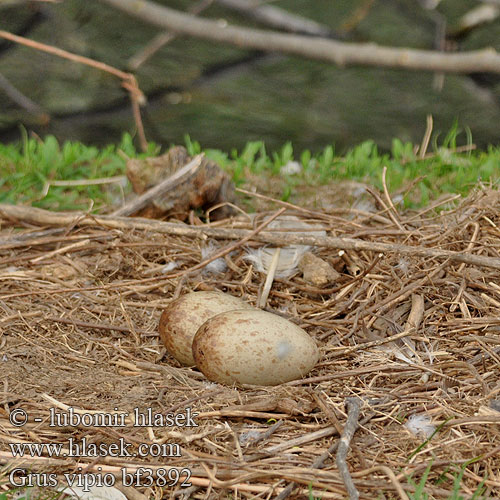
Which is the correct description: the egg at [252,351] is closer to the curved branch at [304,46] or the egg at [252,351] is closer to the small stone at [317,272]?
the small stone at [317,272]

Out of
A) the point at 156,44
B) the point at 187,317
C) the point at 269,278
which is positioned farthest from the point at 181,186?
the point at 156,44

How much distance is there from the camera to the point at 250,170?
4.45 metres

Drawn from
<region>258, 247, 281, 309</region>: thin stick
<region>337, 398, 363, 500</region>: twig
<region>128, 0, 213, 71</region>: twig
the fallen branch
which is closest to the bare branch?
<region>128, 0, 213, 71</region>: twig

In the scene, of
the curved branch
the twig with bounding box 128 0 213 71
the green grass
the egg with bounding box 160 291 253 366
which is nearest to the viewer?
the egg with bounding box 160 291 253 366

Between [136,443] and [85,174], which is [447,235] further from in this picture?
[85,174]

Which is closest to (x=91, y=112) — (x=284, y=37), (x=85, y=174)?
(x=284, y=37)

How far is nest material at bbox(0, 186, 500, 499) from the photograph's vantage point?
1.81 metres

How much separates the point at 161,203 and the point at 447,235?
140 centimetres

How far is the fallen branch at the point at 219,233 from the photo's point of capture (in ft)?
8.29

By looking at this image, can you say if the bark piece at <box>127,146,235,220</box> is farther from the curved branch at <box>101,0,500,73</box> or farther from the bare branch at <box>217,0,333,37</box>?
the bare branch at <box>217,0,333,37</box>

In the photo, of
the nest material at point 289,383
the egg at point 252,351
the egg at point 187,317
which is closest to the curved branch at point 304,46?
the nest material at point 289,383

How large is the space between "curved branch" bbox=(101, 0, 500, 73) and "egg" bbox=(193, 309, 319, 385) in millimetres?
3762

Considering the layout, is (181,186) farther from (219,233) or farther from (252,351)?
(252,351)

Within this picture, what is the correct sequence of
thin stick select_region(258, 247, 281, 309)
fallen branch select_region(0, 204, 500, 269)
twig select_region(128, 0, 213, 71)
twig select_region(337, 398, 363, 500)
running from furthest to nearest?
twig select_region(128, 0, 213, 71)
thin stick select_region(258, 247, 281, 309)
fallen branch select_region(0, 204, 500, 269)
twig select_region(337, 398, 363, 500)
